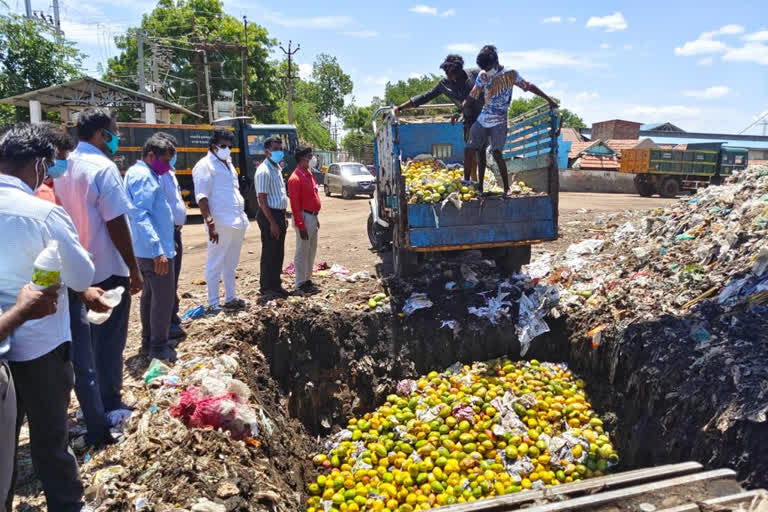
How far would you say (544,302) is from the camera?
5438 millimetres

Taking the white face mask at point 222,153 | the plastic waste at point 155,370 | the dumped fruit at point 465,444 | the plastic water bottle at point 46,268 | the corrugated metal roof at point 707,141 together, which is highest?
the corrugated metal roof at point 707,141

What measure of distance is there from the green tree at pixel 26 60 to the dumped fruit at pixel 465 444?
26.0 meters

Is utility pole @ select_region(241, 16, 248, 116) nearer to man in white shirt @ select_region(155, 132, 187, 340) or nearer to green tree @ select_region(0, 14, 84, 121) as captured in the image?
green tree @ select_region(0, 14, 84, 121)

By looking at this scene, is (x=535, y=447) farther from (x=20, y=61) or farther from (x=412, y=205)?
(x=20, y=61)

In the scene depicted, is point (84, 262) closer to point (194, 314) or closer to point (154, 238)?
point (154, 238)

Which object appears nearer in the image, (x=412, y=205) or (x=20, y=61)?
(x=412, y=205)

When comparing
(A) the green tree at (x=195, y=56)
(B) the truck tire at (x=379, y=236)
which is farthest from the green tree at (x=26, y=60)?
(B) the truck tire at (x=379, y=236)

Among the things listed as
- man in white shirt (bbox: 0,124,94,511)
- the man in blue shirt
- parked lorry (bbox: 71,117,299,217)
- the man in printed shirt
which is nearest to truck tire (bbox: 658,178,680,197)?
parked lorry (bbox: 71,117,299,217)

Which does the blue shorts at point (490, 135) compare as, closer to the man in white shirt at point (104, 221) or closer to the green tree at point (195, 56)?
the man in white shirt at point (104, 221)

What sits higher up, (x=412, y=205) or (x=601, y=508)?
(x=412, y=205)

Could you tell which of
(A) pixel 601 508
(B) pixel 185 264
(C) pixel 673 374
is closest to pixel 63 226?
(A) pixel 601 508

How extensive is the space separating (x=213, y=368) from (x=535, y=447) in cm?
277

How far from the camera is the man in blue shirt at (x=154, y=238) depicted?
3.92 meters

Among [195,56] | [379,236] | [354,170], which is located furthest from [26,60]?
[379,236]
